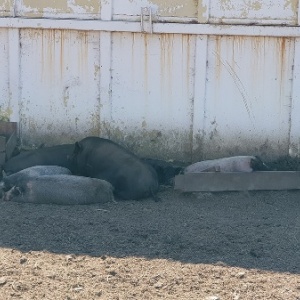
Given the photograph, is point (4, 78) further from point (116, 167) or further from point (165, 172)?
point (165, 172)

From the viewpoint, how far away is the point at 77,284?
582 cm

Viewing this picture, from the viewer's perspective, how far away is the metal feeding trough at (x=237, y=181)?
330 inches

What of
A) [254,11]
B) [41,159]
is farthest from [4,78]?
[254,11]

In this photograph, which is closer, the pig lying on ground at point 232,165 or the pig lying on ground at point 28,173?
the pig lying on ground at point 28,173

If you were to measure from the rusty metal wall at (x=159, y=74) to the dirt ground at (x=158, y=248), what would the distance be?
3.13 feet

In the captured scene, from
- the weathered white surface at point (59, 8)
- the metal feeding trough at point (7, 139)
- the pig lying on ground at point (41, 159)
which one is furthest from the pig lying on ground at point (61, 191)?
the weathered white surface at point (59, 8)

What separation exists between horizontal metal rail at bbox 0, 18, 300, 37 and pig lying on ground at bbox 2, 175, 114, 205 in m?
1.90

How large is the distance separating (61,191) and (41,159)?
0.97 meters

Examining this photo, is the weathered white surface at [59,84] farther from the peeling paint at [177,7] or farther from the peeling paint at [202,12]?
the peeling paint at [202,12]

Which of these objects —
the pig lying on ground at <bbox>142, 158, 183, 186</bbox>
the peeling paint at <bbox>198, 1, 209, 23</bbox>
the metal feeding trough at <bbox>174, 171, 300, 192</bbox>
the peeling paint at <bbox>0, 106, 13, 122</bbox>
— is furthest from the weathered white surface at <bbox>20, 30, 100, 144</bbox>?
the metal feeding trough at <bbox>174, 171, 300, 192</bbox>

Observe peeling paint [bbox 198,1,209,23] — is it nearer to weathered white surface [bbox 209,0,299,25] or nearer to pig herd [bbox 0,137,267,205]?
weathered white surface [bbox 209,0,299,25]

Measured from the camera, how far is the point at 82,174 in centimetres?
888

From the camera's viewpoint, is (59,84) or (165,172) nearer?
(165,172)

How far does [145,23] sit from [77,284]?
4.06m
